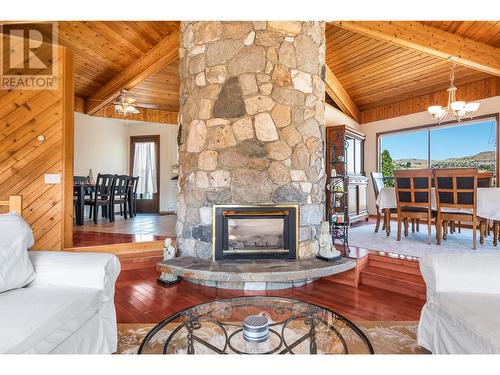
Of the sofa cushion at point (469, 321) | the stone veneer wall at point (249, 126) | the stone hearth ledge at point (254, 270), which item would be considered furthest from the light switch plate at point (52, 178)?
the sofa cushion at point (469, 321)

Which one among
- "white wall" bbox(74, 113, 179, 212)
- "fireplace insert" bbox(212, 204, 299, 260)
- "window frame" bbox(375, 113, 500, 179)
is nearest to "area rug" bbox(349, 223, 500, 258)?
"fireplace insert" bbox(212, 204, 299, 260)

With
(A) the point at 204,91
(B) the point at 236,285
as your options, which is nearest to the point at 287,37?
(A) the point at 204,91

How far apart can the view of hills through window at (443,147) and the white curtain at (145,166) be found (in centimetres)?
596

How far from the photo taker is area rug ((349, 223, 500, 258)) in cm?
334

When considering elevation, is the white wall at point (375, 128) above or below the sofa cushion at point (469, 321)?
above

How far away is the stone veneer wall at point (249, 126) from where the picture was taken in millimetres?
2986

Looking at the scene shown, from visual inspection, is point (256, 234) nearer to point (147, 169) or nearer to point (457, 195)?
point (457, 195)

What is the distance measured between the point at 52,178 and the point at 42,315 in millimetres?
2776

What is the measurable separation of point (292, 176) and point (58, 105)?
296cm

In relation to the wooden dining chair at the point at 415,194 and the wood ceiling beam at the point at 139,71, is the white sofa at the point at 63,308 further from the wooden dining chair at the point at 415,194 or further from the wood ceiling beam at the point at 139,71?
the wood ceiling beam at the point at 139,71

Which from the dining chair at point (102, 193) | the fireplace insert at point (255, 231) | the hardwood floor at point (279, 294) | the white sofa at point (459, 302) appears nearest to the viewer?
the white sofa at point (459, 302)

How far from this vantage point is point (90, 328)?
1.49m

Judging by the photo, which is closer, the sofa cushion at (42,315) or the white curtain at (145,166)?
the sofa cushion at (42,315)

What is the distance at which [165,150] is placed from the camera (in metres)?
7.88
